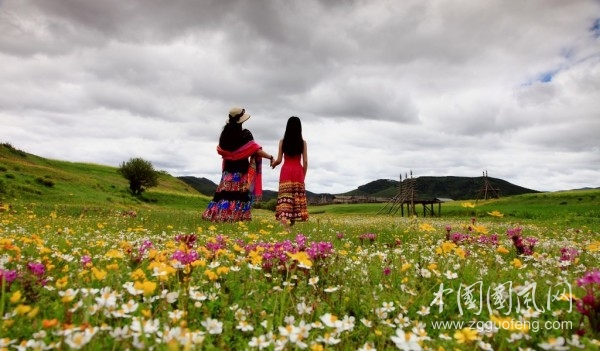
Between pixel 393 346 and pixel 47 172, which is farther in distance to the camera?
pixel 47 172

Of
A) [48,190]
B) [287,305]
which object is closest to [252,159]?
[287,305]

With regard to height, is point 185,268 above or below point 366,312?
above

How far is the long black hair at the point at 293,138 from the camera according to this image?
1374 centimetres

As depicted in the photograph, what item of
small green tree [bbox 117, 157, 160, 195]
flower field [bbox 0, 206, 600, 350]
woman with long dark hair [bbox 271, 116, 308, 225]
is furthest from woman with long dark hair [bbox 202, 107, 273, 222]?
small green tree [bbox 117, 157, 160, 195]

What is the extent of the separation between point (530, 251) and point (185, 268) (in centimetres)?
598

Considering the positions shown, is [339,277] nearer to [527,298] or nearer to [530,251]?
[527,298]

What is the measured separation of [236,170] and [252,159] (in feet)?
2.48

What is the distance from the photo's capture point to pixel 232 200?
1429 cm

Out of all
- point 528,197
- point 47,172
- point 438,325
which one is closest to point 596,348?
point 438,325

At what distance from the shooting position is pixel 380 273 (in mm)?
4941

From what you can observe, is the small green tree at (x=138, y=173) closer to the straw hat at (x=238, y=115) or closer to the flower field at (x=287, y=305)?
the straw hat at (x=238, y=115)

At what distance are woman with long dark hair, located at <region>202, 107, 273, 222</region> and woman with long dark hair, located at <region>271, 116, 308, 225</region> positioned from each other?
32.8 inches

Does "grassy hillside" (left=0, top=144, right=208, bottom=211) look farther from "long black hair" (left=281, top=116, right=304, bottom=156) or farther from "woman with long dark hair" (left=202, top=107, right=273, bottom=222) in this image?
"long black hair" (left=281, top=116, right=304, bottom=156)

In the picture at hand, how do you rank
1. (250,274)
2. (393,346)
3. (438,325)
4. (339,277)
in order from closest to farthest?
(393,346) → (438,325) → (250,274) → (339,277)
